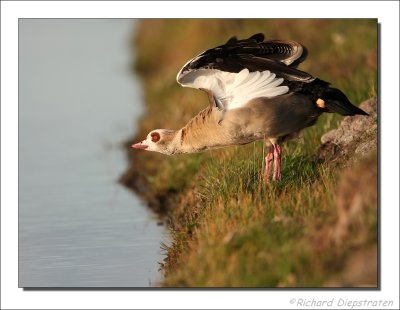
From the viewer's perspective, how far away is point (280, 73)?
880 centimetres

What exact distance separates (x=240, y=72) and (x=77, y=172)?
616 cm

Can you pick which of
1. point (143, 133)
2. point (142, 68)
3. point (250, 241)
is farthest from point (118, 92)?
point (250, 241)

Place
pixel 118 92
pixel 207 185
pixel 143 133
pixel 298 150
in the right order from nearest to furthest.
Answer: pixel 207 185 < pixel 298 150 < pixel 143 133 < pixel 118 92

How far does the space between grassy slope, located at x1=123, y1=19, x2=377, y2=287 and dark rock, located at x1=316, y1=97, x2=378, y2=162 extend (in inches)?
9.1

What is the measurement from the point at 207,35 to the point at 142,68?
6.29 m

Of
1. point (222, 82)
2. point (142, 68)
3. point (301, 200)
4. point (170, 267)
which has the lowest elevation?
point (170, 267)

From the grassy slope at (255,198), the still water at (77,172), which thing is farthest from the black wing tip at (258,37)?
the still water at (77,172)

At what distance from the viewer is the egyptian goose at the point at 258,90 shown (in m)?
8.80

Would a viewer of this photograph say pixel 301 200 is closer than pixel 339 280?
No

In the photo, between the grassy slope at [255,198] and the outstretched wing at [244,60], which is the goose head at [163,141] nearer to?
the grassy slope at [255,198]

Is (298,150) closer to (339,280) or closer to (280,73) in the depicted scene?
(280,73)

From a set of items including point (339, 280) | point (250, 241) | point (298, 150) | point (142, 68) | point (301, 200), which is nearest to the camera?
point (339, 280)

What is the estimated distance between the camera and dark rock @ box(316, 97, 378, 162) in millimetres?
9680

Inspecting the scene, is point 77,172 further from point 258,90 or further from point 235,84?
point 258,90
